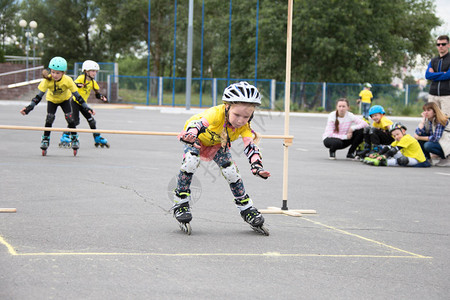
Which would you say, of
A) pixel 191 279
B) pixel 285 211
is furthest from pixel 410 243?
pixel 191 279

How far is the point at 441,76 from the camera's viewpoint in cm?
1429

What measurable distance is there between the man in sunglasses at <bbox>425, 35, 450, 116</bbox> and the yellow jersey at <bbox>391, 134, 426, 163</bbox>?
1.14 m

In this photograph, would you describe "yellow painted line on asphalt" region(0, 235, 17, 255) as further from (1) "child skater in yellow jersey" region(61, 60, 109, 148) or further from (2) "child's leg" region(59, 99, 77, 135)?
(1) "child skater in yellow jersey" region(61, 60, 109, 148)

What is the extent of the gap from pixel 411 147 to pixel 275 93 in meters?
35.0

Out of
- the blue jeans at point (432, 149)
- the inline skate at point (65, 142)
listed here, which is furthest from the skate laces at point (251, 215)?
the inline skate at point (65, 142)

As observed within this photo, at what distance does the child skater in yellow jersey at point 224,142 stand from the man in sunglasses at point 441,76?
357 inches

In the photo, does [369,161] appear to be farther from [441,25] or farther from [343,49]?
[441,25]

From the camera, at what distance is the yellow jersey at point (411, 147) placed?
45.6 ft

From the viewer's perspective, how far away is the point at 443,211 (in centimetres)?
852

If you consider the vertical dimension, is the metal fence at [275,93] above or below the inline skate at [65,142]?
above

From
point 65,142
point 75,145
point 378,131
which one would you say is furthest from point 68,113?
point 378,131

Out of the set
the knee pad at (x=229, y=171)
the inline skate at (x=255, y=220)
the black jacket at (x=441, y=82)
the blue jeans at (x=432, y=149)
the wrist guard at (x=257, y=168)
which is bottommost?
the inline skate at (x=255, y=220)

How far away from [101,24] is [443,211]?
60393 millimetres

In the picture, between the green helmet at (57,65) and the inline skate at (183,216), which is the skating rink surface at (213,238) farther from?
the green helmet at (57,65)
